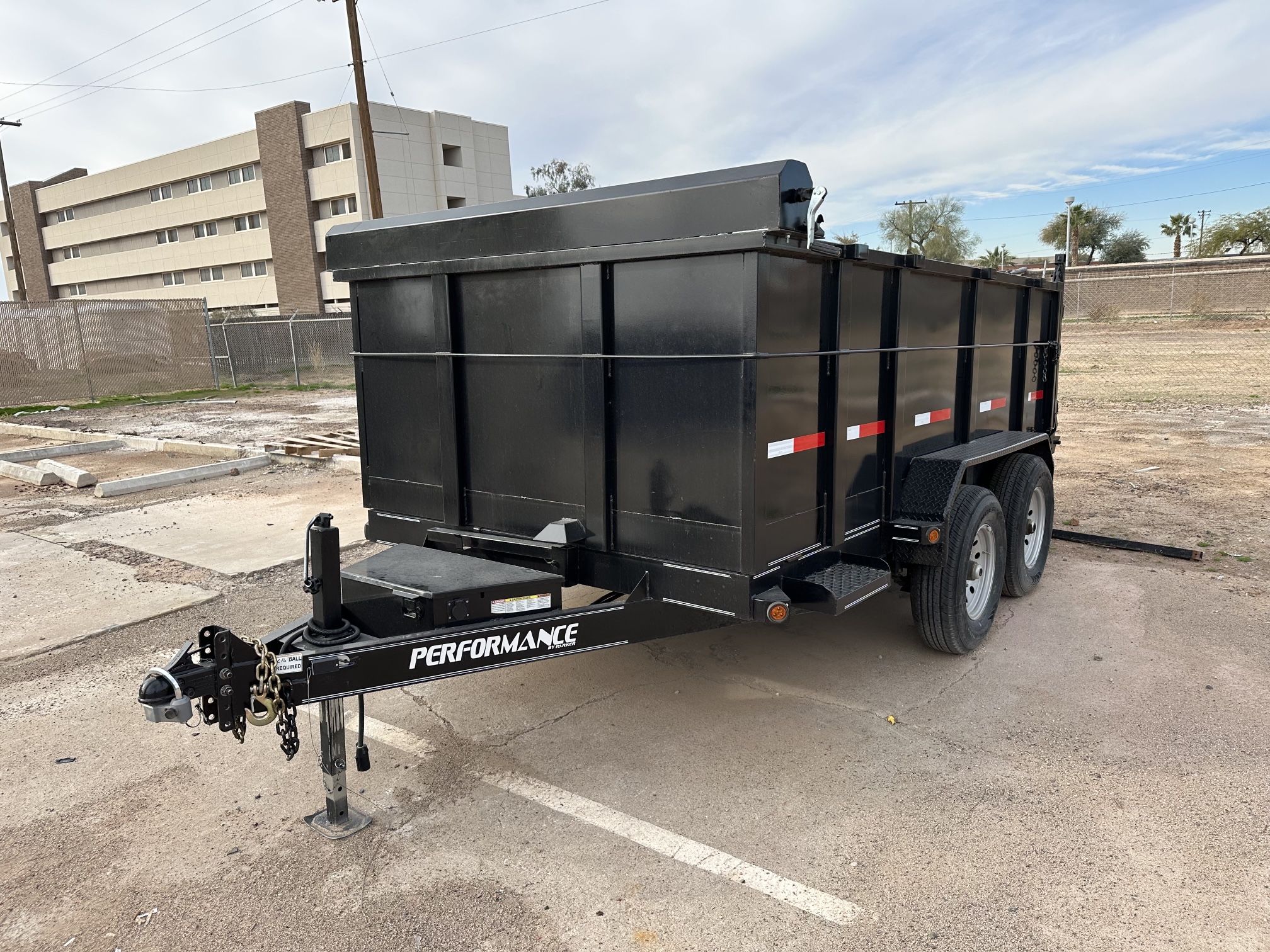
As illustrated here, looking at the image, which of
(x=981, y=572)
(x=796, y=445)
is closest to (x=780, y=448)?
(x=796, y=445)

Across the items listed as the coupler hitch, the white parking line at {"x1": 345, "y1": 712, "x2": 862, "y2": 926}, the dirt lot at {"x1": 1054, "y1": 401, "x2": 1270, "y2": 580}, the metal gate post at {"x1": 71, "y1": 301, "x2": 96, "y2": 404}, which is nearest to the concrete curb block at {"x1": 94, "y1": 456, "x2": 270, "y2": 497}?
the white parking line at {"x1": 345, "y1": 712, "x2": 862, "y2": 926}

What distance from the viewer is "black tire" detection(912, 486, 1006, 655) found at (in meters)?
4.60

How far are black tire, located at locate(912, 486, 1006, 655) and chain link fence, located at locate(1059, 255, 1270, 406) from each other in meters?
3.46

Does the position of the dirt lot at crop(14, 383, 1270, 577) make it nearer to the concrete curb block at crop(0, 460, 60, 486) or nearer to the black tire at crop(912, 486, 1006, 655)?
the black tire at crop(912, 486, 1006, 655)

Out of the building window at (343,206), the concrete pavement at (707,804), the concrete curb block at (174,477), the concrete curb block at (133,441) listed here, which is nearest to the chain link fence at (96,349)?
the concrete curb block at (133,441)

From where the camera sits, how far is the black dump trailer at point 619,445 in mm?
3170

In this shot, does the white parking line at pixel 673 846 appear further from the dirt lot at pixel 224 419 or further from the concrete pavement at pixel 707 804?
the dirt lot at pixel 224 419

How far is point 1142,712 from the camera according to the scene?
13.8 feet

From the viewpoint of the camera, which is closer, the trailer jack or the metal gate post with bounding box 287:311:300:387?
the trailer jack

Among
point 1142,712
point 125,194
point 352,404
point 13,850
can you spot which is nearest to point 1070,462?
point 1142,712

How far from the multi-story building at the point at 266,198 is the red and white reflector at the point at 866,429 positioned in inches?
1530

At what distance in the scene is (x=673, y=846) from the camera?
10.6ft

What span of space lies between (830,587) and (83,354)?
22524 millimetres

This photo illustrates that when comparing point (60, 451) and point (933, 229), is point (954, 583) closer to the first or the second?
point (60, 451)
